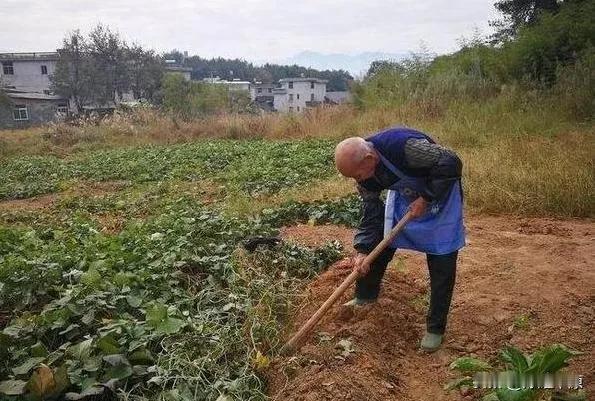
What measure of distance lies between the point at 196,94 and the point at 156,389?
34.1m

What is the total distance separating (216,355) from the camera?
108 inches

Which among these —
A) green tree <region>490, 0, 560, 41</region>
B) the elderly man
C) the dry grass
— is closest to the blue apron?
the elderly man

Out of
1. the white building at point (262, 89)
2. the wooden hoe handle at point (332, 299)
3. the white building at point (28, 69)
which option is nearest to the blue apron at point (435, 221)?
the wooden hoe handle at point (332, 299)

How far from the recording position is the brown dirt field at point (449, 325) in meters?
2.61

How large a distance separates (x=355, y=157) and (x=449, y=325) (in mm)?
1319

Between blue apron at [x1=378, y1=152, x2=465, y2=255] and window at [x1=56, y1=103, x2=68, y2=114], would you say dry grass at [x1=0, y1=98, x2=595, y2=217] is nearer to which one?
blue apron at [x1=378, y1=152, x2=465, y2=255]

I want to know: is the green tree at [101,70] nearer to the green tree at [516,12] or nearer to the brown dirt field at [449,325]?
the green tree at [516,12]

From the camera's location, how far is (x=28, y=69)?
1754 inches

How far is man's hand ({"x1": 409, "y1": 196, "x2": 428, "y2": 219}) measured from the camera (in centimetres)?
283

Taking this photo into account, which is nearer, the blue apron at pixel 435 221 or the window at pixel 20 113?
the blue apron at pixel 435 221

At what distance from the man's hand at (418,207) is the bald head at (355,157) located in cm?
32

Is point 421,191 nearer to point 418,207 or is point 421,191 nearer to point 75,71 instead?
point 418,207

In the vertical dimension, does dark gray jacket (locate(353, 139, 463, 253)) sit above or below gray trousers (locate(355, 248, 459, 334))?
above

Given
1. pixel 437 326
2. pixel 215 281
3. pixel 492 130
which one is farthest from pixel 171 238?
pixel 492 130
